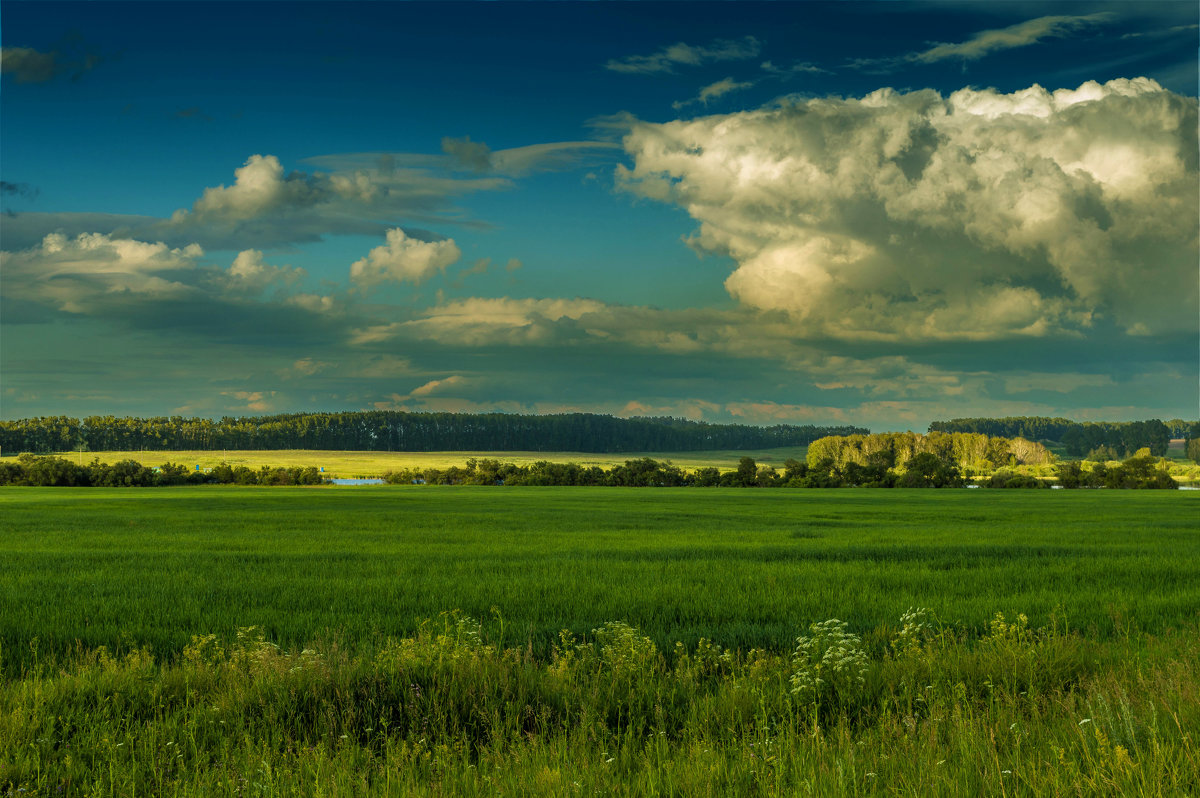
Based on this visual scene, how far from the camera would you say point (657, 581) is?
20.5m

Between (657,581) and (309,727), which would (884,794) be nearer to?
(309,727)

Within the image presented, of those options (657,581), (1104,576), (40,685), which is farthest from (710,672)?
(1104,576)

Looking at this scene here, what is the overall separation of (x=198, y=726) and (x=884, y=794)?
6344mm

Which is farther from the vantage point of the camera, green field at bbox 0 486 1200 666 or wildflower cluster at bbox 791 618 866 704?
green field at bbox 0 486 1200 666

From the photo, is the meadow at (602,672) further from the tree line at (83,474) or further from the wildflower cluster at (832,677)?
the tree line at (83,474)

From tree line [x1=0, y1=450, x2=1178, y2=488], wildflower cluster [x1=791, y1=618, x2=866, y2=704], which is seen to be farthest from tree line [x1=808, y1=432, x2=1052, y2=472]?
wildflower cluster [x1=791, y1=618, x2=866, y2=704]

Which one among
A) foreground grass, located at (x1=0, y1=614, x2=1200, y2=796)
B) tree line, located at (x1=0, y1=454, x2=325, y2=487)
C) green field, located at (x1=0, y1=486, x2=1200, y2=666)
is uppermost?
foreground grass, located at (x1=0, y1=614, x2=1200, y2=796)

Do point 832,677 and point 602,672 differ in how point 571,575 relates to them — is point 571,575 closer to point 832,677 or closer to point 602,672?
point 602,672

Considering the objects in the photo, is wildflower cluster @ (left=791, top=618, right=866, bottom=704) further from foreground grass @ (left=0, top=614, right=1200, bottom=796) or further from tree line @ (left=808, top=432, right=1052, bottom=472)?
tree line @ (left=808, top=432, right=1052, bottom=472)

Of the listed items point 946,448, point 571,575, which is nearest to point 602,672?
point 571,575

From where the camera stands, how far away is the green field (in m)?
14.9

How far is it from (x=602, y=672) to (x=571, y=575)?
12.7 meters

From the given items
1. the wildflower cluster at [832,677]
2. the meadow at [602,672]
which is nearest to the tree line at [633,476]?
the meadow at [602,672]

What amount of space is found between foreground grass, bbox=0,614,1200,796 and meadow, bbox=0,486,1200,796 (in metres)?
0.04
